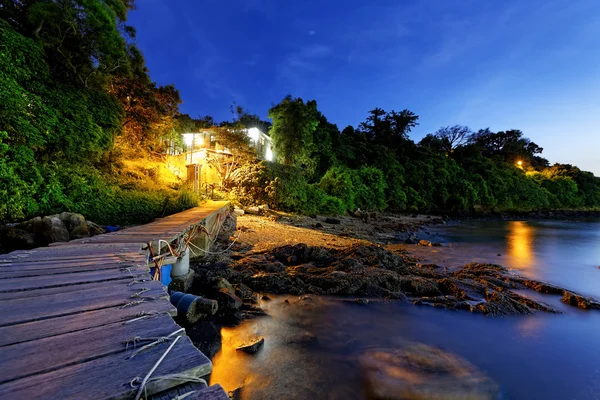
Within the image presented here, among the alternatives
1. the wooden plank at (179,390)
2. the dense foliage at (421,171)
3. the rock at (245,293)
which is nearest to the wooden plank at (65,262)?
the rock at (245,293)

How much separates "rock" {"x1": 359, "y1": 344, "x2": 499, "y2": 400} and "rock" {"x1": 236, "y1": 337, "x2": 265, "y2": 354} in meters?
1.62

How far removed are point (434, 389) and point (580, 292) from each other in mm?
7918

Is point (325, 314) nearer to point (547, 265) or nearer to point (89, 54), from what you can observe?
point (547, 265)

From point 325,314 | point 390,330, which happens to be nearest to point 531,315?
point 390,330

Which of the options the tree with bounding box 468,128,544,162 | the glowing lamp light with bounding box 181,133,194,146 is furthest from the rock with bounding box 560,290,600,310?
the tree with bounding box 468,128,544,162

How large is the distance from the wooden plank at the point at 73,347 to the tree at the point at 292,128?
23914 mm

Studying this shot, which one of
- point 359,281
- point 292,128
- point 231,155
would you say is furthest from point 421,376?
point 292,128

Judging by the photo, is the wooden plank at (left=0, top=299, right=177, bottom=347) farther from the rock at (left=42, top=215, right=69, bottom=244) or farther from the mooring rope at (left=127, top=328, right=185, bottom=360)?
the rock at (left=42, top=215, right=69, bottom=244)

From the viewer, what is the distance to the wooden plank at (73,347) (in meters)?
1.26

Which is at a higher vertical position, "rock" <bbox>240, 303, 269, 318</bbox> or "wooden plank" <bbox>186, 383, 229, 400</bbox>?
"wooden plank" <bbox>186, 383, 229, 400</bbox>

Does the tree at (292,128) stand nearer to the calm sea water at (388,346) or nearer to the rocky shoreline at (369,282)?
the rocky shoreline at (369,282)

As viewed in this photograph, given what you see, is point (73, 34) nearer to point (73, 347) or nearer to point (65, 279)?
point (65, 279)

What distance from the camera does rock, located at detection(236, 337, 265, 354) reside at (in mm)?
3941

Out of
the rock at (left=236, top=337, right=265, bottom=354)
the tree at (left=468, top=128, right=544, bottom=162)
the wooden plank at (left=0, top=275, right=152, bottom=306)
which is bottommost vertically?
the rock at (left=236, top=337, right=265, bottom=354)
